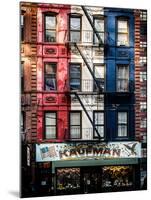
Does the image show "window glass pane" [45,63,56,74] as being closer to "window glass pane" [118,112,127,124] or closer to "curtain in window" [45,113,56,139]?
"curtain in window" [45,113,56,139]

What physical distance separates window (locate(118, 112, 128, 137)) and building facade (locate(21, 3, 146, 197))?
2 centimetres

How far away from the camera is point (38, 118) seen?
311 inches

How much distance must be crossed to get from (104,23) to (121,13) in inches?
12.2

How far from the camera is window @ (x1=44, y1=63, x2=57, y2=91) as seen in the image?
7.93 metres

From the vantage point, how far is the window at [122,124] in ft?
27.1

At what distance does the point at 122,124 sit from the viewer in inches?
325

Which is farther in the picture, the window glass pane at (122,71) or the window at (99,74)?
the window glass pane at (122,71)

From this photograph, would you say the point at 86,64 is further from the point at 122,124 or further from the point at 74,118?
the point at 122,124

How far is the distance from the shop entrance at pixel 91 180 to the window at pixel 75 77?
48.4 inches

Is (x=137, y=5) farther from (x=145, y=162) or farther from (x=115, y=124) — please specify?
(x=145, y=162)

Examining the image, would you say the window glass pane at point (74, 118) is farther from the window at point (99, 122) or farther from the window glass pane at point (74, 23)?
the window glass pane at point (74, 23)

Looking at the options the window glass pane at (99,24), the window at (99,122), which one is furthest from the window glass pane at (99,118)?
the window glass pane at (99,24)

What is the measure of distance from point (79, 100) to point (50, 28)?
1.13 meters

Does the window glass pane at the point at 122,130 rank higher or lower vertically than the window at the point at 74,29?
lower
